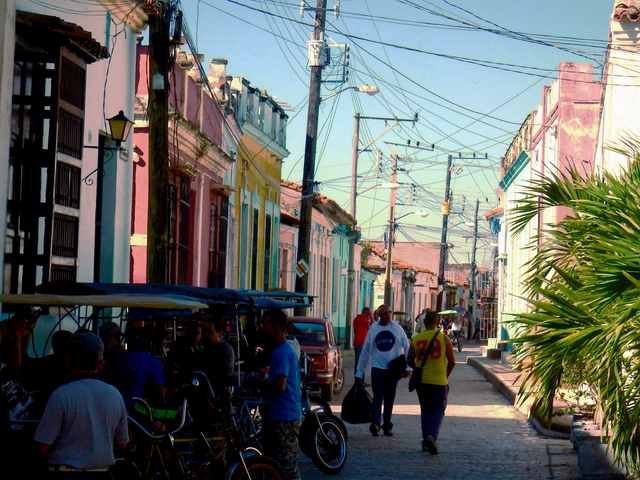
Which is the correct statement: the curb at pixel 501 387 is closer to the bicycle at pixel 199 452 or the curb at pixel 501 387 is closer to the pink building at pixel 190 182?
the pink building at pixel 190 182

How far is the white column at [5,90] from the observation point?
1376 centimetres

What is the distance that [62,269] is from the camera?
15719mm

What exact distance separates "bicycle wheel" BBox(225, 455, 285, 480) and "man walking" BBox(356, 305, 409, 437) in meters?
7.08

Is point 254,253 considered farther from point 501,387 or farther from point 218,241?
point 501,387

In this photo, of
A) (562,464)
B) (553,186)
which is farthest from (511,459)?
(553,186)

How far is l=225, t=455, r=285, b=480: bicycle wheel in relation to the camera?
368 inches

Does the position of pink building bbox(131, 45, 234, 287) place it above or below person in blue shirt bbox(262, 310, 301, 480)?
above

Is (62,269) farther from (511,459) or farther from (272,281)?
(272,281)

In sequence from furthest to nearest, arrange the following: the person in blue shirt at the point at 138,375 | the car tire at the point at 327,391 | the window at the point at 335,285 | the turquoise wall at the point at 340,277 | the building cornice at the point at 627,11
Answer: the turquoise wall at the point at 340,277, the window at the point at 335,285, the car tire at the point at 327,391, the building cornice at the point at 627,11, the person in blue shirt at the point at 138,375

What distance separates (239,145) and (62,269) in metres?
16.9

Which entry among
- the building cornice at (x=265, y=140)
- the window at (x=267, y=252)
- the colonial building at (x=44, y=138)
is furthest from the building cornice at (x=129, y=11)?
the window at (x=267, y=252)

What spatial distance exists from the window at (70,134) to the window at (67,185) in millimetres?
169

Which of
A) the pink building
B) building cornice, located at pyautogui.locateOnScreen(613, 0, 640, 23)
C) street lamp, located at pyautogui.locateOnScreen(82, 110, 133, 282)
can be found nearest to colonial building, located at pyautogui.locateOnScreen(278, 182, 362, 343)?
the pink building

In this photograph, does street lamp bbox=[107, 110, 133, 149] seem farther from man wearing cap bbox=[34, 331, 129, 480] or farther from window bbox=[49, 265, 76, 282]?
man wearing cap bbox=[34, 331, 129, 480]
